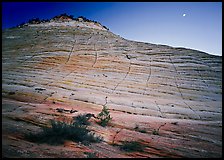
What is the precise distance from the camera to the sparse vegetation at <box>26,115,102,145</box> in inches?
325

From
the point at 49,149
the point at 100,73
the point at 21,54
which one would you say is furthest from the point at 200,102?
the point at 21,54

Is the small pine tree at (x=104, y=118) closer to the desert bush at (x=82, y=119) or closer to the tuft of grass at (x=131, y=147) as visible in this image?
the desert bush at (x=82, y=119)

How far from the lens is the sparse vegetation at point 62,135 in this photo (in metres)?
8.27

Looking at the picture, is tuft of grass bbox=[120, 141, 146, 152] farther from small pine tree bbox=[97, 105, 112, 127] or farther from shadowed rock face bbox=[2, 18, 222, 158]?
small pine tree bbox=[97, 105, 112, 127]

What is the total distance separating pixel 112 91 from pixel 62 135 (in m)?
7.36

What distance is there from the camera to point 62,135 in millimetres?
8625

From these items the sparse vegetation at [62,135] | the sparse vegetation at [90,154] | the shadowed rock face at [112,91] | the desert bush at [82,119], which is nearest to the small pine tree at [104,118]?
the shadowed rock face at [112,91]

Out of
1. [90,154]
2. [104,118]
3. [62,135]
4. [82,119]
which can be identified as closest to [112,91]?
[104,118]

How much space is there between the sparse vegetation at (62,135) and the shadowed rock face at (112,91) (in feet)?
1.16

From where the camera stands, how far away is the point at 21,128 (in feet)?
28.9

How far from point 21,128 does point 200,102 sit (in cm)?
1102

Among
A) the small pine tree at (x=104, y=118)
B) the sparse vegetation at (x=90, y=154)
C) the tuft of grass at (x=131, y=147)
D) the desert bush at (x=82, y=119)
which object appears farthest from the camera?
the small pine tree at (x=104, y=118)

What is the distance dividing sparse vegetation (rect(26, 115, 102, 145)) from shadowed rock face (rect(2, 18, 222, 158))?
1.16 feet

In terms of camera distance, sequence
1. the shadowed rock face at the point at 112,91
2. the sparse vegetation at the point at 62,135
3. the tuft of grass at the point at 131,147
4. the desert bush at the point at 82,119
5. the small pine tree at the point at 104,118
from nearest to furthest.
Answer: the sparse vegetation at the point at 62,135 → the tuft of grass at the point at 131,147 → the shadowed rock face at the point at 112,91 → the desert bush at the point at 82,119 → the small pine tree at the point at 104,118
